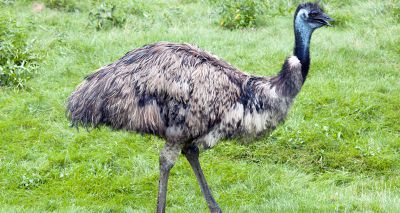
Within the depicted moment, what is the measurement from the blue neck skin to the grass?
91 centimetres

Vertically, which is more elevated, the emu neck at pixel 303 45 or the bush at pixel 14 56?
the emu neck at pixel 303 45

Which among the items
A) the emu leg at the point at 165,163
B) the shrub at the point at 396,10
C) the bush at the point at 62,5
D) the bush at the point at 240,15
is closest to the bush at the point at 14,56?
the bush at the point at 62,5

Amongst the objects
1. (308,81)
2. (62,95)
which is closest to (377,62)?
(308,81)

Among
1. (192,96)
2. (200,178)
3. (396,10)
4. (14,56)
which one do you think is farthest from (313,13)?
(396,10)

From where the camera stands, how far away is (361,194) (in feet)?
17.5

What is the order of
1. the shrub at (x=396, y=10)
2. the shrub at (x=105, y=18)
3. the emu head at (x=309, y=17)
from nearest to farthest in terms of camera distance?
the emu head at (x=309, y=17)
the shrub at (x=396, y=10)
the shrub at (x=105, y=18)

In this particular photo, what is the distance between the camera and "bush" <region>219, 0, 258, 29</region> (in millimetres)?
8919

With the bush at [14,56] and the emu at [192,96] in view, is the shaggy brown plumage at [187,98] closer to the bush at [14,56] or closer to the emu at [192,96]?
the emu at [192,96]

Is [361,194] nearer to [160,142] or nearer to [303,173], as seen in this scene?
[303,173]

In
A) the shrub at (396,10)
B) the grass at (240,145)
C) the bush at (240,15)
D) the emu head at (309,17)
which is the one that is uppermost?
the emu head at (309,17)

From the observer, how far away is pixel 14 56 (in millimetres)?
7648

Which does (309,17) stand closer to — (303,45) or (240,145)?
(303,45)

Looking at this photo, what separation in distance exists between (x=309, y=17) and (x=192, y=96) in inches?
37.4

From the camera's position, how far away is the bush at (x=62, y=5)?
32.4ft
